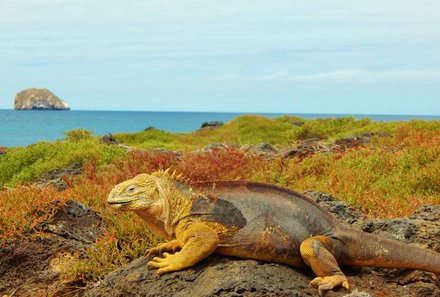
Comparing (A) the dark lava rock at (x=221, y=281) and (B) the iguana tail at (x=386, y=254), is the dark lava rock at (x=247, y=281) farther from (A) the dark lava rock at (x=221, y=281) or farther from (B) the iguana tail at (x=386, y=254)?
(B) the iguana tail at (x=386, y=254)

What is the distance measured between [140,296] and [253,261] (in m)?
0.97

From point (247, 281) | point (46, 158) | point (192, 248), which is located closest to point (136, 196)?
point (192, 248)

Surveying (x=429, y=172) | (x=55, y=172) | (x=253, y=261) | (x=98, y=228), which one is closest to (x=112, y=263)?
(x=98, y=228)

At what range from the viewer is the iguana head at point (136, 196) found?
5.09 metres

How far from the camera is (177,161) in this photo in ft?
49.3

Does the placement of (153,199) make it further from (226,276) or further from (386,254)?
(386,254)

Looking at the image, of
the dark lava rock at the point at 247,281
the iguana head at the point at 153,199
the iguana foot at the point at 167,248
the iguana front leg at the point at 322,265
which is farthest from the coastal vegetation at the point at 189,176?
the iguana front leg at the point at 322,265

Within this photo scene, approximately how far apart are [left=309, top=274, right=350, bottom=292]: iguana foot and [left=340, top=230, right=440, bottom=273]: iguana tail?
0.42 metres

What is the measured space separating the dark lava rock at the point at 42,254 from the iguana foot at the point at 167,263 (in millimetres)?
2810

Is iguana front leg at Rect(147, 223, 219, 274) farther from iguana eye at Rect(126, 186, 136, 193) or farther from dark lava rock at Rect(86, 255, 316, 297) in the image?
iguana eye at Rect(126, 186, 136, 193)

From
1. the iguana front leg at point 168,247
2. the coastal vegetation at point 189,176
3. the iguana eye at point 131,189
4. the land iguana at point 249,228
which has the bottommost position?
the coastal vegetation at point 189,176

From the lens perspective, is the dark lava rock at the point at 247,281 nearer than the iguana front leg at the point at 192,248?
Yes

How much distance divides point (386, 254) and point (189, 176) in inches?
Answer: 289

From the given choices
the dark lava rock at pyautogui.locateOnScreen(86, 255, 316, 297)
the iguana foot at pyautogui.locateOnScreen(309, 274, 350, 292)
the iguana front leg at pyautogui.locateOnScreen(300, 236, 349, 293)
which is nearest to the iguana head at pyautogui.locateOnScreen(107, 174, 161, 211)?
the dark lava rock at pyautogui.locateOnScreen(86, 255, 316, 297)
